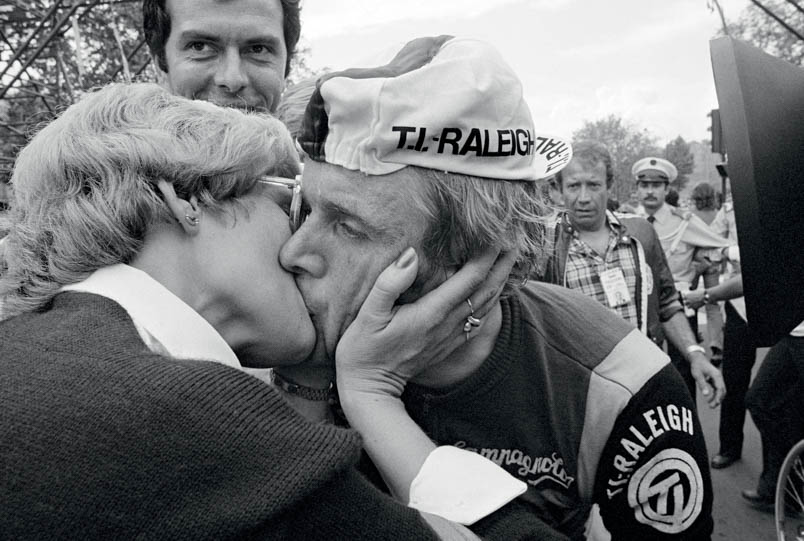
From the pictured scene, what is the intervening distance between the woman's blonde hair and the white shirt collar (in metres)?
0.08

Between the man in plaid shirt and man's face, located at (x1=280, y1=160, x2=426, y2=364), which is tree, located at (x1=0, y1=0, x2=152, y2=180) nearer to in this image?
the man in plaid shirt

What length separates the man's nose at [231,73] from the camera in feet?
7.54

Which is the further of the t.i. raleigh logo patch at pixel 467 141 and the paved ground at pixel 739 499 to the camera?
the paved ground at pixel 739 499

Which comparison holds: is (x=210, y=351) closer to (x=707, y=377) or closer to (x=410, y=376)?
(x=410, y=376)

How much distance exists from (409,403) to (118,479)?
95cm

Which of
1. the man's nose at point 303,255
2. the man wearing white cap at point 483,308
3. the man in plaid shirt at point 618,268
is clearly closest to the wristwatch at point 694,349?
the man in plaid shirt at point 618,268

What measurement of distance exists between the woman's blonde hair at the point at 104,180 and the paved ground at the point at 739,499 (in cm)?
442

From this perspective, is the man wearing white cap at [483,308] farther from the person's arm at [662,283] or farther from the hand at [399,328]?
the person's arm at [662,283]

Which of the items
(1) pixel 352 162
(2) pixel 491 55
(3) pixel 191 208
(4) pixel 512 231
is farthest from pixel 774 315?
(3) pixel 191 208

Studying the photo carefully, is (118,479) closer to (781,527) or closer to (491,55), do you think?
(491,55)

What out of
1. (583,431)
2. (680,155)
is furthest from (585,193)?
(680,155)

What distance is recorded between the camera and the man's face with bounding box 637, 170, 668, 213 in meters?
7.22

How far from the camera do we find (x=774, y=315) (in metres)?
1.44

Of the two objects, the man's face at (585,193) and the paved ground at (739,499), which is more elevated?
the man's face at (585,193)
